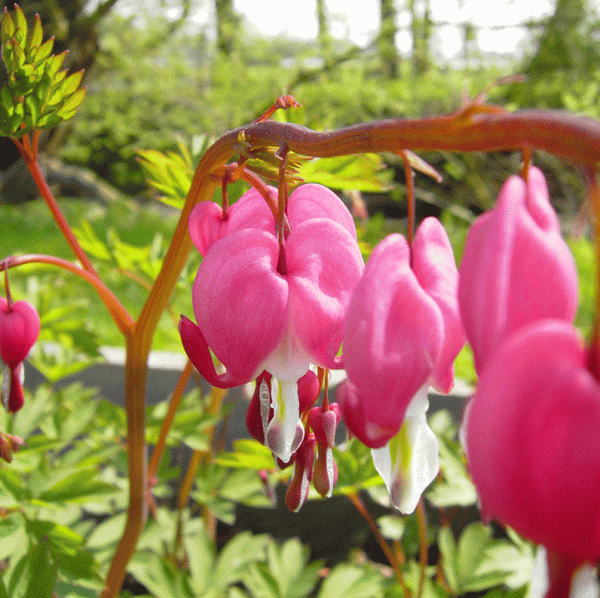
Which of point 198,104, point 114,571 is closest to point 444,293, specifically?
point 114,571

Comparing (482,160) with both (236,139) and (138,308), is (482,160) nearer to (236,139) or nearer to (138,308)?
(138,308)

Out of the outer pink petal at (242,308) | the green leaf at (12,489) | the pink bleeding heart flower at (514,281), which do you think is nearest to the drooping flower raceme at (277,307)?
the outer pink petal at (242,308)

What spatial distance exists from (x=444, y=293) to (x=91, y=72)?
4202 mm

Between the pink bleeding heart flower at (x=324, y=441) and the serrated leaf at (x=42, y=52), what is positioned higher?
the serrated leaf at (x=42, y=52)

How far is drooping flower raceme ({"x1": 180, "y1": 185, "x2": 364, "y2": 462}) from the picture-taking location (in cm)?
34

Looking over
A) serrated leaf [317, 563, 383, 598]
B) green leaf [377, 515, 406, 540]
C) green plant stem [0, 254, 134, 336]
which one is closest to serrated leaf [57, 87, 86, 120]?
green plant stem [0, 254, 134, 336]

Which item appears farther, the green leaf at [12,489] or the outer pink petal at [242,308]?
the green leaf at [12,489]

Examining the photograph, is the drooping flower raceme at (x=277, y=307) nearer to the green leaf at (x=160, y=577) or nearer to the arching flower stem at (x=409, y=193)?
the arching flower stem at (x=409, y=193)

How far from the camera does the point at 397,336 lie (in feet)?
0.92

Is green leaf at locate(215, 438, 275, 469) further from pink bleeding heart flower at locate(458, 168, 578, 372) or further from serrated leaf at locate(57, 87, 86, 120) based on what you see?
pink bleeding heart flower at locate(458, 168, 578, 372)

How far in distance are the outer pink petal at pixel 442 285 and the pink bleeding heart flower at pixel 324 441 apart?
0.12 m

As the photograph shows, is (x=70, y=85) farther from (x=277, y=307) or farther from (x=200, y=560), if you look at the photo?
(x=200, y=560)

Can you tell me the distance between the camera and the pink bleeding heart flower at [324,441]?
42 centimetres

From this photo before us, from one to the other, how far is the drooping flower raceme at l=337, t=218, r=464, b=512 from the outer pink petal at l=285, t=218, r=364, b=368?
1.6 inches
